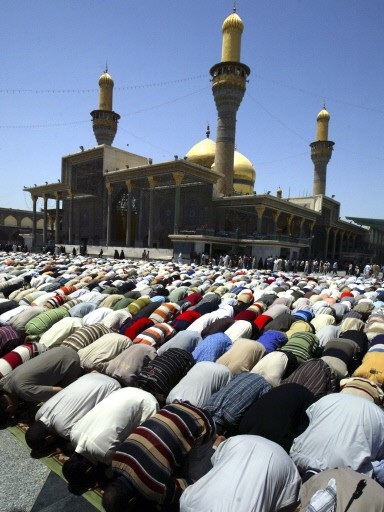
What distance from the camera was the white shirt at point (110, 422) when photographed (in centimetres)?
333

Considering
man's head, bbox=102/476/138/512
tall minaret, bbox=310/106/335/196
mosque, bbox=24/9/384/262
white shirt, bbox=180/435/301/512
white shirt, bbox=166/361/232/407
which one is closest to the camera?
white shirt, bbox=180/435/301/512

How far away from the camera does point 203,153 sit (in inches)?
1458

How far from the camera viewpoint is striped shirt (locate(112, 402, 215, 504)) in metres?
2.88

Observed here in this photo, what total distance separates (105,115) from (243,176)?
15781 mm

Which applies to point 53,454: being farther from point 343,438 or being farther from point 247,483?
point 343,438

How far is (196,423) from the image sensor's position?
3.30m

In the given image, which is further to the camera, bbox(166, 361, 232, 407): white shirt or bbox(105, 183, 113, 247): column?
bbox(105, 183, 113, 247): column

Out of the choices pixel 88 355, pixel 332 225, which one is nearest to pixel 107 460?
pixel 88 355

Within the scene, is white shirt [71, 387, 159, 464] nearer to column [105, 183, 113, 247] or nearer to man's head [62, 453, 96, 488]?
man's head [62, 453, 96, 488]

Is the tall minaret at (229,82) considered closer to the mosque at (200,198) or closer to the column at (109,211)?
the mosque at (200,198)

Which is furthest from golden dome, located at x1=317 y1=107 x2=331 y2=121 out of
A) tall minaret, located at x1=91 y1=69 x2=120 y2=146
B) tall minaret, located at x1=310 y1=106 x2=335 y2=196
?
tall minaret, located at x1=91 y1=69 x2=120 y2=146

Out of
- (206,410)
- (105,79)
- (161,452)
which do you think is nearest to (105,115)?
(105,79)

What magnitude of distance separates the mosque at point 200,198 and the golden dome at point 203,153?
10 centimetres

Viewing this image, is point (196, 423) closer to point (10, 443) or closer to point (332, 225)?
point (10, 443)
